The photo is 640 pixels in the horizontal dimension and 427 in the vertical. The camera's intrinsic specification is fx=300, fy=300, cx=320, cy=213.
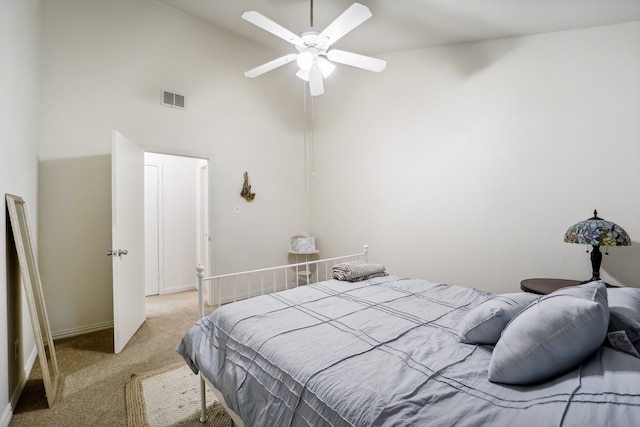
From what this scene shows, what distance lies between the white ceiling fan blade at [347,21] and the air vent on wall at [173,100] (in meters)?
2.07

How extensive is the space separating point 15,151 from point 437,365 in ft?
8.97

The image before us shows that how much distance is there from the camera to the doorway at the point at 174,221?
419 centimetres

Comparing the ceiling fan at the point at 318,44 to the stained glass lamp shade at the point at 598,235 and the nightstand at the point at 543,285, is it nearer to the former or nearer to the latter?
the stained glass lamp shade at the point at 598,235

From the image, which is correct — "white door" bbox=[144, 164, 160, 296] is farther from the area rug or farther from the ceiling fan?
the ceiling fan

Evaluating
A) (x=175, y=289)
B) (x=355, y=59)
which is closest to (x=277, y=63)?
(x=355, y=59)

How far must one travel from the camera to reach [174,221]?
14.4 ft

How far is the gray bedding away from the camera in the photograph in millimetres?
806

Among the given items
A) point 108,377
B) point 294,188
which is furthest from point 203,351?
point 294,188

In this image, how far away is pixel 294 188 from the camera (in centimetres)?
445

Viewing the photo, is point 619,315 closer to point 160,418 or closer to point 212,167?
point 160,418

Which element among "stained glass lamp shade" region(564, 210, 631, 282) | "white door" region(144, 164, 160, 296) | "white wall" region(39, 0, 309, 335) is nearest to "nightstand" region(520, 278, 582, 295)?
"stained glass lamp shade" region(564, 210, 631, 282)

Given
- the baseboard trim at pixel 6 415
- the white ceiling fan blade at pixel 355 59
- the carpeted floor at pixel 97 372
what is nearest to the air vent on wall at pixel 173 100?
the white ceiling fan blade at pixel 355 59

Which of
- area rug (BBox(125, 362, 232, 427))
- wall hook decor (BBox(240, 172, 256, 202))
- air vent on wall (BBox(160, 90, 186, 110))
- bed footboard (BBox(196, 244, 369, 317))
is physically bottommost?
area rug (BBox(125, 362, 232, 427))

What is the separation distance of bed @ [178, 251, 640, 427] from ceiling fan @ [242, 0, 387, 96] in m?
1.74
